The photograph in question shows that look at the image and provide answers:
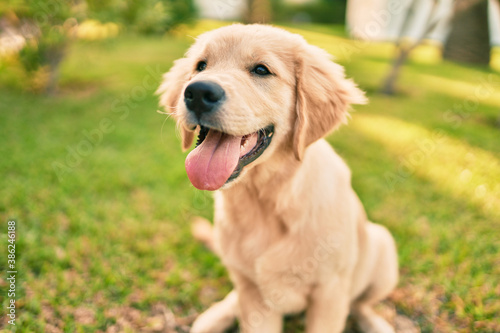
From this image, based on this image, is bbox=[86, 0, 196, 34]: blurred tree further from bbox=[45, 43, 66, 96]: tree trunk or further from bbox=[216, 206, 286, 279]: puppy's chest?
bbox=[216, 206, 286, 279]: puppy's chest

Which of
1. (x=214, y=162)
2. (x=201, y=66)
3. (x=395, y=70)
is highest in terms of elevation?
(x=201, y=66)

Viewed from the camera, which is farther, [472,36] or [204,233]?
[472,36]

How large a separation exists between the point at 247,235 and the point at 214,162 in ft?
1.67

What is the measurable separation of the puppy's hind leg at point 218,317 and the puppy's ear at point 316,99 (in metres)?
1.18

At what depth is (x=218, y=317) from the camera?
215 cm

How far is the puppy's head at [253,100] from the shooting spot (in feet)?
5.01

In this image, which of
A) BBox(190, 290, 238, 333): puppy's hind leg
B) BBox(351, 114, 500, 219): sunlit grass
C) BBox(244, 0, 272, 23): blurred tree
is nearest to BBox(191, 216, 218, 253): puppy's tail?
BBox(190, 290, 238, 333): puppy's hind leg

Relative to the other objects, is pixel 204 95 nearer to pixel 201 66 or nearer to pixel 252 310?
pixel 201 66

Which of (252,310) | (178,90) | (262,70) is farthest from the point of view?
(178,90)

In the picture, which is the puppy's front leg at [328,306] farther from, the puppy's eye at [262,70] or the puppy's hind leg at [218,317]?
the puppy's eye at [262,70]

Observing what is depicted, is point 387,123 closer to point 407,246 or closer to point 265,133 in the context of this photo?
point 407,246

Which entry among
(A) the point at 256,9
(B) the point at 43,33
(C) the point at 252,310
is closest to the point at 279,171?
(C) the point at 252,310

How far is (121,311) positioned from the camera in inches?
88.3

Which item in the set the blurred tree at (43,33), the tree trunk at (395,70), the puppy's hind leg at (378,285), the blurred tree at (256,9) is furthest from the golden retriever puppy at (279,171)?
the blurred tree at (256,9)
